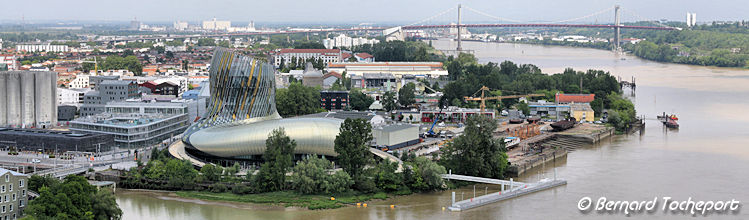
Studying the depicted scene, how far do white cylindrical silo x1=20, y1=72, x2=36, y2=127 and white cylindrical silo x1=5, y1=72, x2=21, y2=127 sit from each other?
0.20ft

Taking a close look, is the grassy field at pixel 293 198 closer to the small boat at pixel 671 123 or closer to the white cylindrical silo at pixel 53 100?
the white cylindrical silo at pixel 53 100

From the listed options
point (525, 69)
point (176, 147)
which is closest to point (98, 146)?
point (176, 147)

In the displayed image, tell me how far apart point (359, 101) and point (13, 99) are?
251 inches

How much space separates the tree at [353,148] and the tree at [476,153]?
1094 millimetres

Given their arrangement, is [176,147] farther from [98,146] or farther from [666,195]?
[666,195]

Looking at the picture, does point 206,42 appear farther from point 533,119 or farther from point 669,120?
point 669,120

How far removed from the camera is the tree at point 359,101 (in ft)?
60.8

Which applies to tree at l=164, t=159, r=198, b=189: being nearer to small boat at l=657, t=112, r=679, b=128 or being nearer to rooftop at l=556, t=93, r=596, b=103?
small boat at l=657, t=112, r=679, b=128

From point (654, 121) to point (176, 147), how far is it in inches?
368

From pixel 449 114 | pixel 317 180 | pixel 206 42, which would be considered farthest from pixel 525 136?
pixel 206 42

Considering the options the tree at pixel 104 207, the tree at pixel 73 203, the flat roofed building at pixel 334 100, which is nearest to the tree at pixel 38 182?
the tree at pixel 73 203

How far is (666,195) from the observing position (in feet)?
34.3

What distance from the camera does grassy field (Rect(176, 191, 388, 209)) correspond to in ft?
32.6

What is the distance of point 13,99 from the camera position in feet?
50.6
